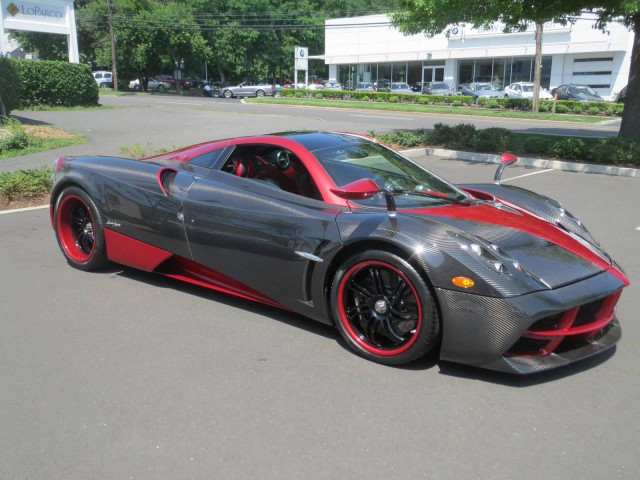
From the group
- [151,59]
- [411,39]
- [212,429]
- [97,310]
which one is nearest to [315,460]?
[212,429]

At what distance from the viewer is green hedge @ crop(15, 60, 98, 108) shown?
27.5 metres

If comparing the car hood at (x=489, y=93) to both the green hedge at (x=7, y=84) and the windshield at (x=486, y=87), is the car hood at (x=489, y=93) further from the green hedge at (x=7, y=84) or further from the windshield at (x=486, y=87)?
the green hedge at (x=7, y=84)

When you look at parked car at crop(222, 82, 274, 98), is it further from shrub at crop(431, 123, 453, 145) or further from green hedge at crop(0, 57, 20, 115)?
shrub at crop(431, 123, 453, 145)

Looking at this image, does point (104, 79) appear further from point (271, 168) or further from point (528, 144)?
point (271, 168)

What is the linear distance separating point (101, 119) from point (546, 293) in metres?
22.4

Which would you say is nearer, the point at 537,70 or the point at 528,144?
the point at 528,144

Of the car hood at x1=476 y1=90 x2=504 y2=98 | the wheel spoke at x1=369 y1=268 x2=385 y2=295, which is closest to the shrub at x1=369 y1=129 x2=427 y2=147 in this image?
the wheel spoke at x1=369 y1=268 x2=385 y2=295

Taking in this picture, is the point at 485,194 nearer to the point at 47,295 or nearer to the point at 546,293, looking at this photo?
the point at 546,293

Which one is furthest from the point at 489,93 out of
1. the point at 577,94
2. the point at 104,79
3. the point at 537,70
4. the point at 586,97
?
the point at 104,79

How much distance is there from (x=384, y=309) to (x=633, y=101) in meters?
12.4

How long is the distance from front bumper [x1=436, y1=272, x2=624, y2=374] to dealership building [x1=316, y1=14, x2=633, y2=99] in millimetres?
31638

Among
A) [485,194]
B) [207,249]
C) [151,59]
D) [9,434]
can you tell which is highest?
[151,59]

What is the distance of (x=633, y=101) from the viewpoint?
13484 mm

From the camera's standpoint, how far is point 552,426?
9.87 ft
